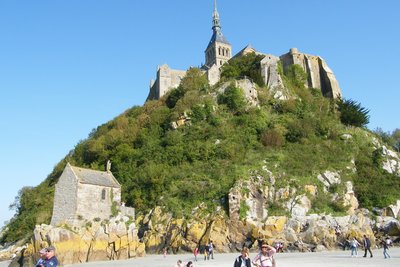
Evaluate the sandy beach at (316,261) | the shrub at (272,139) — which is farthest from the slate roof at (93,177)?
the shrub at (272,139)

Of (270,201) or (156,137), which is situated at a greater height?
(156,137)

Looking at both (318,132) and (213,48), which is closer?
(318,132)

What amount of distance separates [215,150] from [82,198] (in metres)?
14.4

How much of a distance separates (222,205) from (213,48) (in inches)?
2446

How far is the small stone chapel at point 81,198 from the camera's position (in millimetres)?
31578

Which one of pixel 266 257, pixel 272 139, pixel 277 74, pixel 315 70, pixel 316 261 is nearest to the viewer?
pixel 266 257

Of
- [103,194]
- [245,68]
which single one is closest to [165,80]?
[245,68]

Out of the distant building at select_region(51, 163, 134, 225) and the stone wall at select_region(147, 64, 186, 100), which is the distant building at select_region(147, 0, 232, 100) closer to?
the stone wall at select_region(147, 64, 186, 100)

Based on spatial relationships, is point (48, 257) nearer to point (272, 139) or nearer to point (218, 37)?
point (272, 139)

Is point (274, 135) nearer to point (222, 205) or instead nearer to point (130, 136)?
point (222, 205)

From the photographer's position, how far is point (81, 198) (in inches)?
1254

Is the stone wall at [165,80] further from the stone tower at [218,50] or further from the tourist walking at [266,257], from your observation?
the tourist walking at [266,257]

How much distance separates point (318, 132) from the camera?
143ft

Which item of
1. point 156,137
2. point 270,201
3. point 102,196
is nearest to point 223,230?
point 270,201
